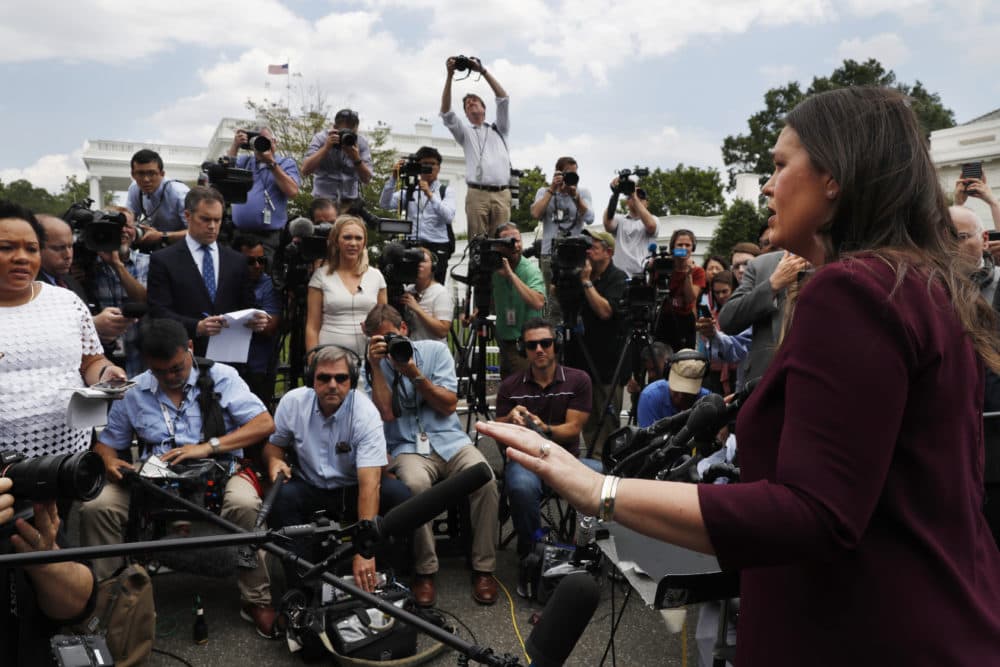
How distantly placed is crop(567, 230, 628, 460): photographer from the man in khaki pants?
172 centimetres

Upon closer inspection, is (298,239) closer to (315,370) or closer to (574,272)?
(315,370)

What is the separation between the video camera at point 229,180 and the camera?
219 inches

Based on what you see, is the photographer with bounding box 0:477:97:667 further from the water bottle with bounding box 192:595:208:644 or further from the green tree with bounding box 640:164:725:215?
the green tree with bounding box 640:164:725:215

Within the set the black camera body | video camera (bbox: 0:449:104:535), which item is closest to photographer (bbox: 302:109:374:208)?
the black camera body

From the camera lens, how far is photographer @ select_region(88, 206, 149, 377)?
534 centimetres

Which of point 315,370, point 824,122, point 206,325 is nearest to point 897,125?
point 824,122

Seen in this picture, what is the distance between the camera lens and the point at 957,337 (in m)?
1.04

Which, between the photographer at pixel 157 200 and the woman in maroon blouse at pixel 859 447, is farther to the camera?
the photographer at pixel 157 200

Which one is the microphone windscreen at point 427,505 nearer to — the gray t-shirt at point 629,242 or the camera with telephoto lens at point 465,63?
the camera with telephoto lens at point 465,63

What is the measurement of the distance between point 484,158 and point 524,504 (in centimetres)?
460

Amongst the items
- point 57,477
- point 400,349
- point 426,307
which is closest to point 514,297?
point 426,307

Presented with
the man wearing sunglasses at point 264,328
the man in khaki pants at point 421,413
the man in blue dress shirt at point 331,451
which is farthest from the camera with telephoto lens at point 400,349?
the man wearing sunglasses at point 264,328

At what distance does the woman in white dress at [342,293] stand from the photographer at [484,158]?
98.7 inches

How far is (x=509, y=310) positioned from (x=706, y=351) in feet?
5.53
